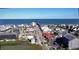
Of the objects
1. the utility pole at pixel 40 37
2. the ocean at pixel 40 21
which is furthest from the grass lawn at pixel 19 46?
the ocean at pixel 40 21

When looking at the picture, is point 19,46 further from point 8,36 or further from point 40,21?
point 40,21

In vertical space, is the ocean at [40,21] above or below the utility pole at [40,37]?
above

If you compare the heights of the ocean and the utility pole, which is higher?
the ocean

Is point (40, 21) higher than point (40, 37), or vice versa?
point (40, 21)

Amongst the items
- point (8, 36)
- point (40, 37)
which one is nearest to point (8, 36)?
point (8, 36)

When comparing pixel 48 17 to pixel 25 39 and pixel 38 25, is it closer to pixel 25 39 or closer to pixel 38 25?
pixel 38 25

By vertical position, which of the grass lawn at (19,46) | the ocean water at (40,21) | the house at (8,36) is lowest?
the grass lawn at (19,46)

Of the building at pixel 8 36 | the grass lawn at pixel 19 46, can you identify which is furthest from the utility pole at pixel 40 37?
the building at pixel 8 36

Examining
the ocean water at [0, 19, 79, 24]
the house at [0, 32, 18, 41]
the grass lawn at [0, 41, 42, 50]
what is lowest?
the grass lawn at [0, 41, 42, 50]

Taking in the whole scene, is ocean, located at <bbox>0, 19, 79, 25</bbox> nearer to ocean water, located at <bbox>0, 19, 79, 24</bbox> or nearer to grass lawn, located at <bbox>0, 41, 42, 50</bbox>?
ocean water, located at <bbox>0, 19, 79, 24</bbox>

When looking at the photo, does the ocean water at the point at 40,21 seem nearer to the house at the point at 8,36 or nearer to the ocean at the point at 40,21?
the ocean at the point at 40,21

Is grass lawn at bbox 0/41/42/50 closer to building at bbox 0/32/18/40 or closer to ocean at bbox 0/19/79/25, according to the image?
building at bbox 0/32/18/40

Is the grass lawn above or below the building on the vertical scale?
below

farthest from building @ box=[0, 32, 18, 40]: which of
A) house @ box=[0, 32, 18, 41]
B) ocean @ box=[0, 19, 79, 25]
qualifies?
ocean @ box=[0, 19, 79, 25]
